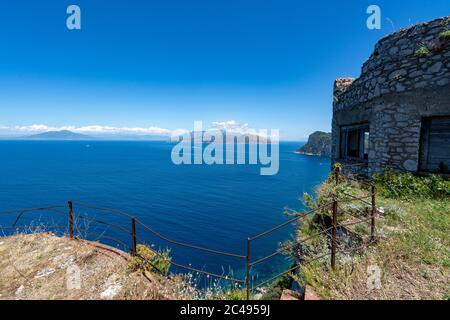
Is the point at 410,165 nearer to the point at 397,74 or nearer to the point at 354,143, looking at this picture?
the point at 397,74

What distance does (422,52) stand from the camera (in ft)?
23.1

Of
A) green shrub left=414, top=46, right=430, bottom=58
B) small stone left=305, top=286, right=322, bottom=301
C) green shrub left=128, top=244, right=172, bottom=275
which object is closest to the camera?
small stone left=305, top=286, right=322, bottom=301

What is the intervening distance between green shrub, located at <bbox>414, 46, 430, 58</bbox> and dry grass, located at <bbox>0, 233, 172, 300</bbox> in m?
9.75

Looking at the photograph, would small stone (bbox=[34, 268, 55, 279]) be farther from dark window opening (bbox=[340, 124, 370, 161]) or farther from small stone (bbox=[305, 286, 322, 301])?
dark window opening (bbox=[340, 124, 370, 161])

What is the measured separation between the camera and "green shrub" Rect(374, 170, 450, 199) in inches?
278

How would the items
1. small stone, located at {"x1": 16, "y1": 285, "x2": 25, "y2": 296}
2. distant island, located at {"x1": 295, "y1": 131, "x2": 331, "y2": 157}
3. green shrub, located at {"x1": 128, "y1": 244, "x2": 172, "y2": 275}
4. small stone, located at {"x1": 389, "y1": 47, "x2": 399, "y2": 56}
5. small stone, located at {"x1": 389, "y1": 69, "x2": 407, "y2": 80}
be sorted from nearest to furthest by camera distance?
small stone, located at {"x1": 16, "y1": 285, "x2": 25, "y2": 296}, green shrub, located at {"x1": 128, "y1": 244, "x2": 172, "y2": 275}, small stone, located at {"x1": 389, "y1": 69, "x2": 407, "y2": 80}, small stone, located at {"x1": 389, "y1": 47, "x2": 399, "y2": 56}, distant island, located at {"x1": 295, "y1": 131, "x2": 331, "y2": 157}

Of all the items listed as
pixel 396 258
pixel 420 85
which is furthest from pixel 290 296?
pixel 420 85

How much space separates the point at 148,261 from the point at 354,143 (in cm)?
1033

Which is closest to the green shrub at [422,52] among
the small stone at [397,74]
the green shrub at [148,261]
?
the small stone at [397,74]

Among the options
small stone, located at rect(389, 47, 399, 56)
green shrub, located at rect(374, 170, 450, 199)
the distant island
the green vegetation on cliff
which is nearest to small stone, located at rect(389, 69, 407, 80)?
small stone, located at rect(389, 47, 399, 56)

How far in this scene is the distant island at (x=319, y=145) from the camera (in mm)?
119406

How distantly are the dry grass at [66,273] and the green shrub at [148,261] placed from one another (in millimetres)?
177
